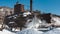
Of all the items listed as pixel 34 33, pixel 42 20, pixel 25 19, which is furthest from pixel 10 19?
pixel 34 33

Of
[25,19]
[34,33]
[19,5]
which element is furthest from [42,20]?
[34,33]

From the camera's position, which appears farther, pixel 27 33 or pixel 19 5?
pixel 19 5

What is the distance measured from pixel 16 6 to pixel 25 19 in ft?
27.5

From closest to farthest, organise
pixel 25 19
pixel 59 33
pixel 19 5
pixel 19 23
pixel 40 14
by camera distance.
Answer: pixel 59 33
pixel 19 23
pixel 25 19
pixel 40 14
pixel 19 5

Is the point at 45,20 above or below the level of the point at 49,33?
below

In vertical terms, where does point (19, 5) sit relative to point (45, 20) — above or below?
above

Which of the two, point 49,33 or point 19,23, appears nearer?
point 49,33

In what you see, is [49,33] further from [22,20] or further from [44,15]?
[44,15]

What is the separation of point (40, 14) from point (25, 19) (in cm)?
334

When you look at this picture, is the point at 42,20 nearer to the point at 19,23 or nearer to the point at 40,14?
the point at 40,14

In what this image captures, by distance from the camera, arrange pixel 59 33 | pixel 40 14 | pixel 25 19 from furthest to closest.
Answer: pixel 40 14, pixel 25 19, pixel 59 33

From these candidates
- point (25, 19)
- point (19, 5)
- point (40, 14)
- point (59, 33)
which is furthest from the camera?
point (19, 5)

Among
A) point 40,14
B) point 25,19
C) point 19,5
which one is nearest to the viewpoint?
point 25,19

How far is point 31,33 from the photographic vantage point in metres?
7.15
